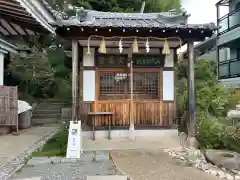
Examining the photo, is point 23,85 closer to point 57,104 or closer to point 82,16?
point 57,104

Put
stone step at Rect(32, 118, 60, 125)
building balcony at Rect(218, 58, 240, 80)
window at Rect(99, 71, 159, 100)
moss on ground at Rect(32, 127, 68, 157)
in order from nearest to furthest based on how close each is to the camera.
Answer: moss on ground at Rect(32, 127, 68, 157), window at Rect(99, 71, 159, 100), stone step at Rect(32, 118, 60, 125), building balcony at Rect(218, 58, 240, 80)

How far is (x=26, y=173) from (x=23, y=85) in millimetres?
11349

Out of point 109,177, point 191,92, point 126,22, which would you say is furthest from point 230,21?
point 109,177

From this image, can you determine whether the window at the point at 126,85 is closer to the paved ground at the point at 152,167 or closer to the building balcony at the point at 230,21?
the paved ground at the point at 152,167

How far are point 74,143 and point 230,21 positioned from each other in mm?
15920

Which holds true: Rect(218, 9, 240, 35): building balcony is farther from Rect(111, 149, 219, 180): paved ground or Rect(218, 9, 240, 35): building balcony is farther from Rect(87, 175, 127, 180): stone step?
Rect(87, 175, 127, 180): stone step

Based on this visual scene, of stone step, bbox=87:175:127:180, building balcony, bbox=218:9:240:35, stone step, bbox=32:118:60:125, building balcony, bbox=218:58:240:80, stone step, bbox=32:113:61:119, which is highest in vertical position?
building balcony, bbox=218:9:240:35

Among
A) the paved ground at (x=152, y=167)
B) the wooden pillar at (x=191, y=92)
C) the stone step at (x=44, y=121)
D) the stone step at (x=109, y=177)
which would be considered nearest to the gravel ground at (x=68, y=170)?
the stone step at (x=109, y=177)

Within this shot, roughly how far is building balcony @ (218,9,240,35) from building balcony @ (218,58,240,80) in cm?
216

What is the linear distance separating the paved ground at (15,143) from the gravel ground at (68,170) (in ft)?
3.87

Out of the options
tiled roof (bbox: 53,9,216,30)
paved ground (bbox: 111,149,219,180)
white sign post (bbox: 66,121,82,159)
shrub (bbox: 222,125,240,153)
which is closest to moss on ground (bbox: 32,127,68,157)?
white sign post (bbox: 66,121,82,159)

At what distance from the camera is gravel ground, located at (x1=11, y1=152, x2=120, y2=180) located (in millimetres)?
5574

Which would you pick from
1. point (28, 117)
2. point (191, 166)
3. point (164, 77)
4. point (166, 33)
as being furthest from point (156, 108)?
point (28, 117)

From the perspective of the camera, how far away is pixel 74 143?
283 inches
